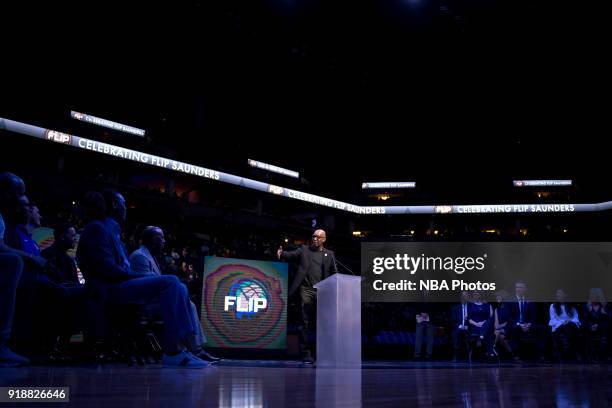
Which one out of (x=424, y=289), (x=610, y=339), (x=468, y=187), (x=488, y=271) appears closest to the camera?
(x=610, y=339)

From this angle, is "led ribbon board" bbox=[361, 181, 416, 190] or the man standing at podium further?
"led ribbon board" bbox=[361, 181, 416, 190]

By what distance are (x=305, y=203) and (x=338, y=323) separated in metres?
18.1

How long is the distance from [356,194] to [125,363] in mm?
21721

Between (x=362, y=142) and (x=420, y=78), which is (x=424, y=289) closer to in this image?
(x=420, y=78)

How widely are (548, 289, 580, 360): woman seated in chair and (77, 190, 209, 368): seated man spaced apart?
7556 millimetres

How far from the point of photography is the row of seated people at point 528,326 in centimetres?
847

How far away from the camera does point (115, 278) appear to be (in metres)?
2.87

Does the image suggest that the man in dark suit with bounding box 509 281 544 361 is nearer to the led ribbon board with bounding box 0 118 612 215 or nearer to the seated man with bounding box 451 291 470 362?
the seated man with bounding box 451 291 470 362

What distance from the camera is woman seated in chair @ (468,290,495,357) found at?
331 inches

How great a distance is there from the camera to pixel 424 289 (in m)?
11.3

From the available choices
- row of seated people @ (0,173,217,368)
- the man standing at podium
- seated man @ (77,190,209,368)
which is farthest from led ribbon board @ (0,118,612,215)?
seated man @ (77,190,209,368)

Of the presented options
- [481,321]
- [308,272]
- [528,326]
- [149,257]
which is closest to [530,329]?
[528,326]

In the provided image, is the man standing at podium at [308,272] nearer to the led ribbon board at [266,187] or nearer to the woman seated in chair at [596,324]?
the woman seated in chair at [596,324]

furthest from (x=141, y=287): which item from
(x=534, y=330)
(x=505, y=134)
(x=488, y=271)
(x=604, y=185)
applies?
(x=604, y=185)
